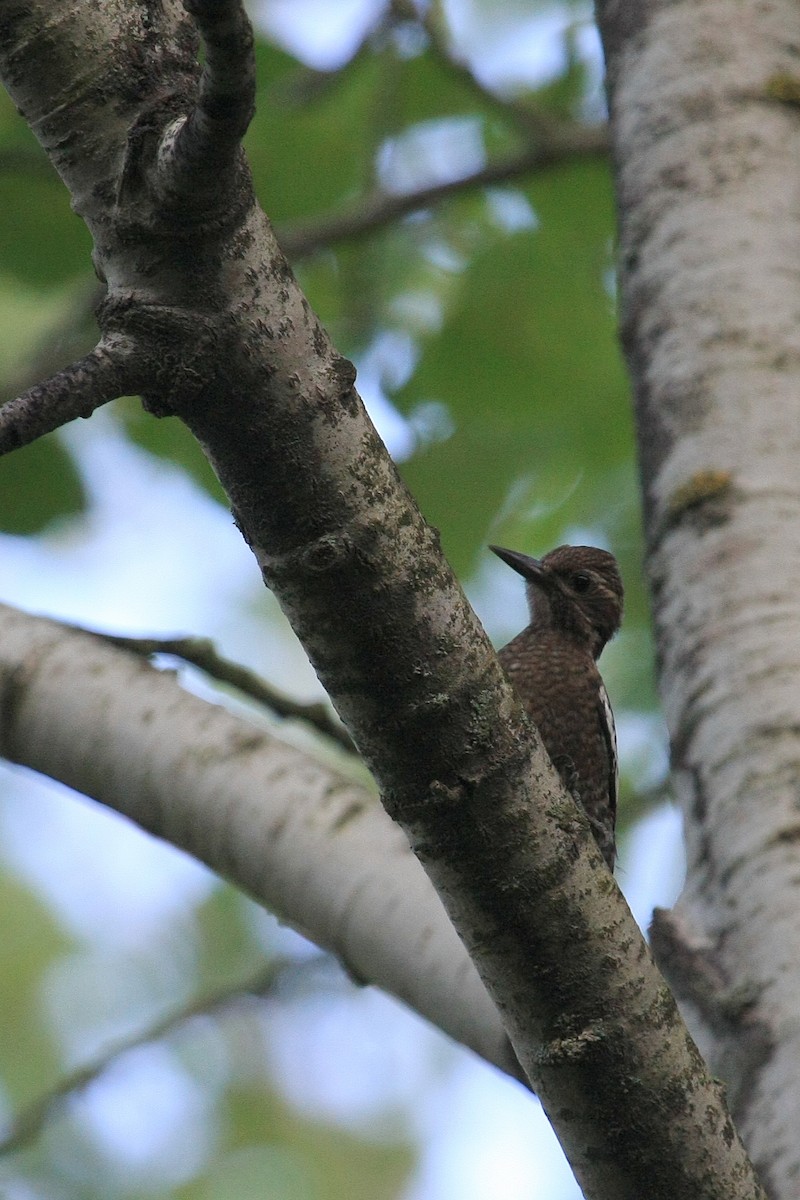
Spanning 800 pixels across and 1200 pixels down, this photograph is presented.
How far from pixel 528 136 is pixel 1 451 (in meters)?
3.24

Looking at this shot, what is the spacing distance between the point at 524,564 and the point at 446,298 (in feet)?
3.84

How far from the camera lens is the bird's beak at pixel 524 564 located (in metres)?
3.66

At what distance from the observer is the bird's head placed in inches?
155

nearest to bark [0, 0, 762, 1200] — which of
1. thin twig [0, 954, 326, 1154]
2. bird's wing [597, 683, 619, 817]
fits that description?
thin twig [0, 954, 326, 1154]

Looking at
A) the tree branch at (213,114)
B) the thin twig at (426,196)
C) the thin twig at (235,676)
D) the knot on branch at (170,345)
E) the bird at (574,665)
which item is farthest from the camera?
the thin twig at (426,196)

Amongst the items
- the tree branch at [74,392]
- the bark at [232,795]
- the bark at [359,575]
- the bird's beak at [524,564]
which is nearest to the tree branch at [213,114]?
the bark at [359,575]

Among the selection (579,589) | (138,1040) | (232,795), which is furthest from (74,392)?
(579,589)

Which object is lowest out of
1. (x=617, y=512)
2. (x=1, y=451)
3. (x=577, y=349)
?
(x=1, y=451)

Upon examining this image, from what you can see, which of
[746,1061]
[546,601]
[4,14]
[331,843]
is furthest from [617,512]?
[4,14]

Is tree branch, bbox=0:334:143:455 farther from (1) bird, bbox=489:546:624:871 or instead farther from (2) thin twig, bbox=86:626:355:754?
(1) bird, bbox=489:546:624:871

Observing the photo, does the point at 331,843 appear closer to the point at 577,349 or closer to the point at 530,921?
the point at 530,921

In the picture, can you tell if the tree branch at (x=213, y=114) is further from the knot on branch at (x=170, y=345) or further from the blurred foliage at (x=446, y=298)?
the blurred foliage at (x=446, y=298)

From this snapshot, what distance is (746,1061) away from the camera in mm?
2199

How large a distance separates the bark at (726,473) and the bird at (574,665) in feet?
1.81
